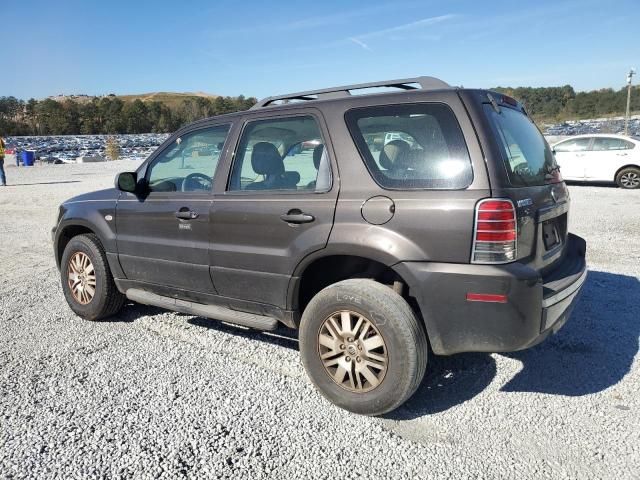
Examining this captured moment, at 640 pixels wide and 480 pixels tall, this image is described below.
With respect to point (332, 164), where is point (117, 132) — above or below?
above

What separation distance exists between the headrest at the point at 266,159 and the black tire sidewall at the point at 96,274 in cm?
190

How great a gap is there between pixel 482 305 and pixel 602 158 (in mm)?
13787

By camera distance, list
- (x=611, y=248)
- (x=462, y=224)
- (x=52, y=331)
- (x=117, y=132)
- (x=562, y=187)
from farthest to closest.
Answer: (x=117, y=132) < (x=611, y=248) < (x=52, y=331) < (x=562, y=187) < (x=462, y=224)

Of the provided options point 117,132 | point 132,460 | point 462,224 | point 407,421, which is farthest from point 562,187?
point 117,132

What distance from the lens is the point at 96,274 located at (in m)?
4.54

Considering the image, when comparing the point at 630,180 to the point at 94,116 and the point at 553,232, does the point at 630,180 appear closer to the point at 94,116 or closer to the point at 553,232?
the point at 553,232

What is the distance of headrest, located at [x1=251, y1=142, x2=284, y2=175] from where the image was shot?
3557 mm

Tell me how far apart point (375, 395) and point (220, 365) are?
51.8 inches

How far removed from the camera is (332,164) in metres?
3.16

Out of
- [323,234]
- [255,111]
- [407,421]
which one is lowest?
[407,421]

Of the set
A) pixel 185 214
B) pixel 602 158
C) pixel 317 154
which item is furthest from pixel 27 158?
pixel 317 154

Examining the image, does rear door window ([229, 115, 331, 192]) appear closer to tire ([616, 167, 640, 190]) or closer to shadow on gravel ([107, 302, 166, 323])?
shadow on gravel ([107, 302, 166, 323])

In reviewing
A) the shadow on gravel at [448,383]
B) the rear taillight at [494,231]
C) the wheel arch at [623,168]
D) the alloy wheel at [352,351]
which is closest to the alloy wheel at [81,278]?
the alloy wheel at [352,351]

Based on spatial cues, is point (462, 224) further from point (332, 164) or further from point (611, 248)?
point (611, 248)
